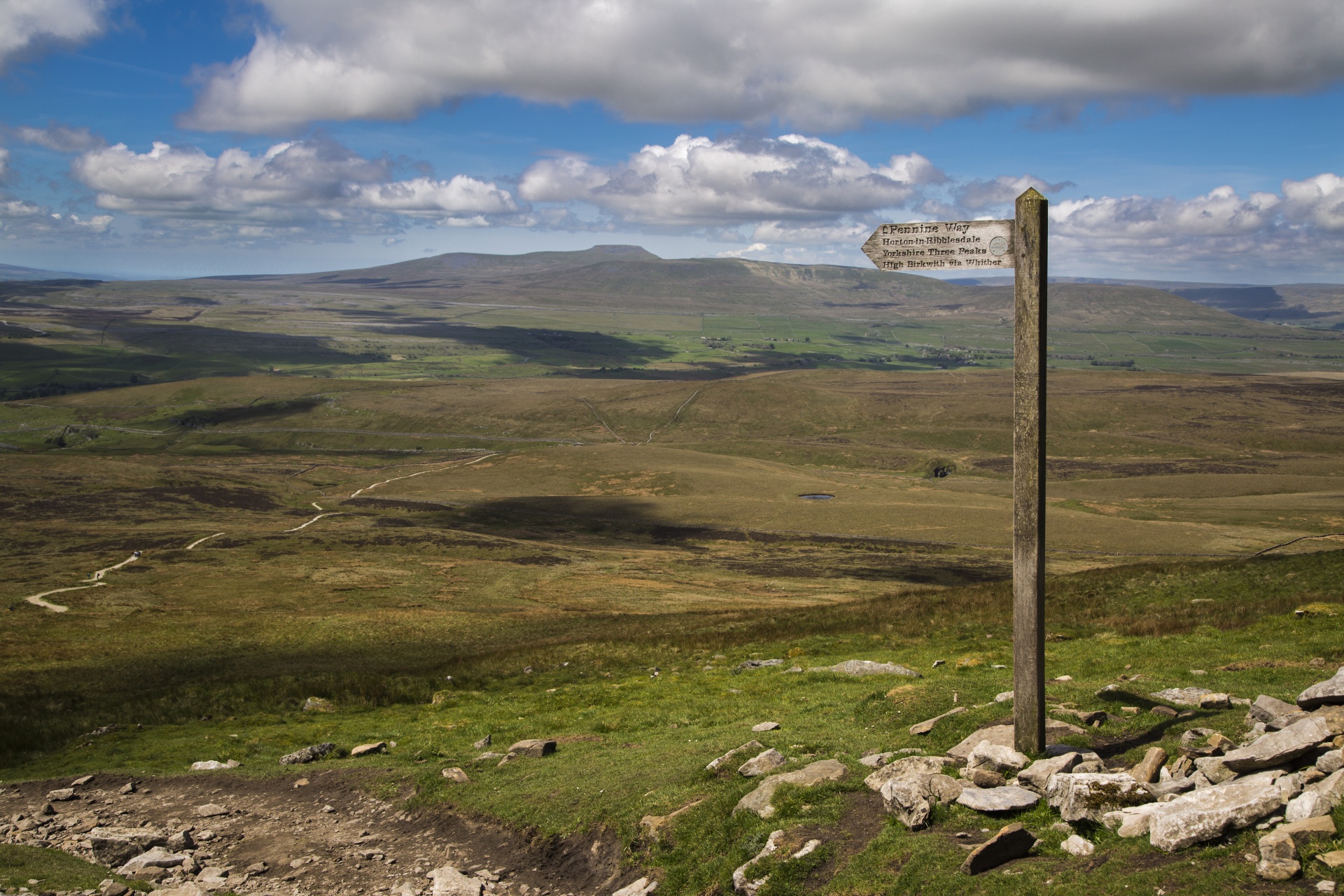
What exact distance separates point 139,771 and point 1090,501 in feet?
398

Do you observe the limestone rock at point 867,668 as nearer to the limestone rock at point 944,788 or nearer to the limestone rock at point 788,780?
the limestone rock at point 788,780

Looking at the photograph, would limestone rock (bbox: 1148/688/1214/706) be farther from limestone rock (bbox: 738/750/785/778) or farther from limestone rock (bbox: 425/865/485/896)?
limestone rock (bbox: 425/865/485/896)

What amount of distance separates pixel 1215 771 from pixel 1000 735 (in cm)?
344

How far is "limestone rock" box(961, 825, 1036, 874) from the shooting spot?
10.3 m

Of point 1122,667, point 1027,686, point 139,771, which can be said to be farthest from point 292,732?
point 1122,667

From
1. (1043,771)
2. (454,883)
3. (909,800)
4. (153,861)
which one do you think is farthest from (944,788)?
(153,861)

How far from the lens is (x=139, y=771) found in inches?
821

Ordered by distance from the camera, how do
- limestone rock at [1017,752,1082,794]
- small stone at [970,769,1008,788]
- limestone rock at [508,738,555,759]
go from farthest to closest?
limestone rock at [508,738,555,759] < small stone at [970,769,1008,788] < limestone rock at [1017,752,1082,794]

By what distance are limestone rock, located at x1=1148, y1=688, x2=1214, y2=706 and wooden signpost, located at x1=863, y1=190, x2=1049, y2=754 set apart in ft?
13.8

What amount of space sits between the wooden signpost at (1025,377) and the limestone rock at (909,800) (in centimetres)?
197

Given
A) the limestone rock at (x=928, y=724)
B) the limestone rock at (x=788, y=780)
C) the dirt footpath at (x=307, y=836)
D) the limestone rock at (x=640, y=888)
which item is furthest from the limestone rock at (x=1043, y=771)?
the dirt footpath at (x=307, y=836)

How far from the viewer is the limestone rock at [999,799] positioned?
37.4ft

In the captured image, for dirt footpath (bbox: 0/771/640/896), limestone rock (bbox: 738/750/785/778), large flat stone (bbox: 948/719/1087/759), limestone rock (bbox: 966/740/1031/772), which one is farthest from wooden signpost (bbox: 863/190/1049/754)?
dirt footpath (bbox: 0/771/640/896)

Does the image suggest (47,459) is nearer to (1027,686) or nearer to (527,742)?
(527,742)
